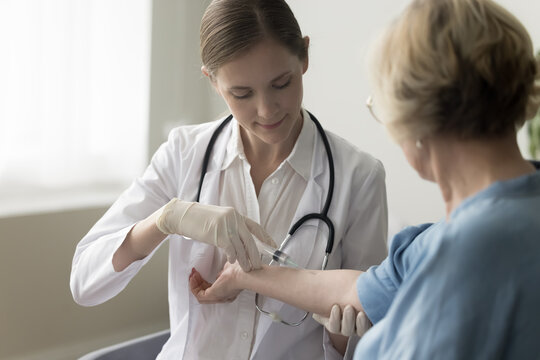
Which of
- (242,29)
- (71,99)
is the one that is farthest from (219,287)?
(71,99)

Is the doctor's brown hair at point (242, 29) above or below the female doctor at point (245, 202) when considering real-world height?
above

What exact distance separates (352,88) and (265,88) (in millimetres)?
1111

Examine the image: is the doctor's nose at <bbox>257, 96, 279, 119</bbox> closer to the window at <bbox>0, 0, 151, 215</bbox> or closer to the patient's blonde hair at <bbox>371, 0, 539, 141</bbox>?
the patient's blonde hair at <bbox>371, 0, 539, 141</bbox>

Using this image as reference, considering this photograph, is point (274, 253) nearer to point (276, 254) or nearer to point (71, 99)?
point (276, 254)

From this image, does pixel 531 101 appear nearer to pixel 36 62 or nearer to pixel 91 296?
pixel 91 296

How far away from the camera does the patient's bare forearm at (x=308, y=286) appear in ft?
4.11

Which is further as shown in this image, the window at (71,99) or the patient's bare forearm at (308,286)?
the window at (71,99)

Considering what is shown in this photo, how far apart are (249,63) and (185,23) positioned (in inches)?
62.3

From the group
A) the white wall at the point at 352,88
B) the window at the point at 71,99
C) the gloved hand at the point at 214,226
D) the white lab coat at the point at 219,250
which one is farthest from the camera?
the window at the point at 71,99

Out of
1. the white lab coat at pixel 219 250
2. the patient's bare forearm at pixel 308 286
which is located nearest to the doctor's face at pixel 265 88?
the white lab coat at pixel 219 250

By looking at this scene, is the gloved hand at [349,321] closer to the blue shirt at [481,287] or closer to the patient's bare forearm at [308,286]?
the patient's bare forearm at [308,286]

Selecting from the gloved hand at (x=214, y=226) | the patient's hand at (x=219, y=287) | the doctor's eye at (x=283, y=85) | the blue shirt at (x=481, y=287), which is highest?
the doctor's eye at (x=283, y=85)

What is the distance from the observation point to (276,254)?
54.4 inches

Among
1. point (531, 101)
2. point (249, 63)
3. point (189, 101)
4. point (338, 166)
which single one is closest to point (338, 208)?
point (338, 166)
